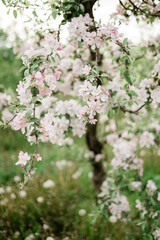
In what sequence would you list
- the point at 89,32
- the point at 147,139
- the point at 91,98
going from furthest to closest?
the point at 147,139, the point at 89,32, the point at 91,98

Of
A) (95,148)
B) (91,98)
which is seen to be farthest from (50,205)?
(91,98)

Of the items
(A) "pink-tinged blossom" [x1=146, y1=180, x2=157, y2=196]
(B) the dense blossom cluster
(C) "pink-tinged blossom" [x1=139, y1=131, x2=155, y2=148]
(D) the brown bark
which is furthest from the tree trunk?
(B) the dense blossom cluster

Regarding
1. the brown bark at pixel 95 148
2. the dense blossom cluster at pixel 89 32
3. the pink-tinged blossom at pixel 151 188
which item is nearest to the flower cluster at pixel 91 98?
the dense blossom cluster at pixel 89 32

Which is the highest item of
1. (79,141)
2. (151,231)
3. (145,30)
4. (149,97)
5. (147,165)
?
(79,141)

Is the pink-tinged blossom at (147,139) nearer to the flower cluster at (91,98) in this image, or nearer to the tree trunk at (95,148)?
the tree trunk at (95,148)

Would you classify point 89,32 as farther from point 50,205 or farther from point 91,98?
point 50,205

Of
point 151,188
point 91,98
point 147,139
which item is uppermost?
point 147,139

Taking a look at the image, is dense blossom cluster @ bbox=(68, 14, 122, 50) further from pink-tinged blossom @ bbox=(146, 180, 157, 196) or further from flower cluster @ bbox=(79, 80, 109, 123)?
pink-tinged blossom @ bbox=(146, 180, 157, 196)

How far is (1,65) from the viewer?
621cm

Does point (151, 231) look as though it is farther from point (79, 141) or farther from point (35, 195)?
point (79, 141)

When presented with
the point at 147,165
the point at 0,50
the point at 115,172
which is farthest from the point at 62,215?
the point at 0,50

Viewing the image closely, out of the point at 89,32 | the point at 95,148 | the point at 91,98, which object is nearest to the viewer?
the point at 91,98

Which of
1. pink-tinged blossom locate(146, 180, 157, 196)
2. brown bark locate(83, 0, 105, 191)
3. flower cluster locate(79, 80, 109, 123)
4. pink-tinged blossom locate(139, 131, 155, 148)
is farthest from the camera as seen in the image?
brown bark locate(83, 0, 105, 191)

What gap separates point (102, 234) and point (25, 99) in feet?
7.28
